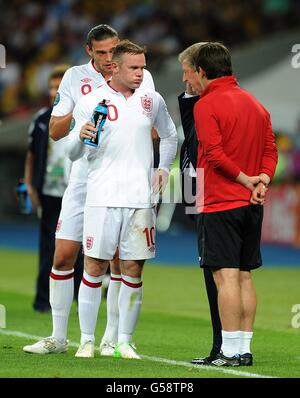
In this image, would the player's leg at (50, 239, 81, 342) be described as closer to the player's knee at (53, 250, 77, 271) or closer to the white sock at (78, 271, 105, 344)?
the player's knee at (53, 250, 77, 271)

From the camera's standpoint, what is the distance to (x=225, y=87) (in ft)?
28.3

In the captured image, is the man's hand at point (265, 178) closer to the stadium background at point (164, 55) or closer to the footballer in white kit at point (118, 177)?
the footballer in white kit at point (118, 177)

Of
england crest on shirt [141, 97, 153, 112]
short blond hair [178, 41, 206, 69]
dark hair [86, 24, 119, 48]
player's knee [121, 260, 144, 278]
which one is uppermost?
dark hair [86, 24, 119, 48]

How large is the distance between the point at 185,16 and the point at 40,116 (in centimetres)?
1829

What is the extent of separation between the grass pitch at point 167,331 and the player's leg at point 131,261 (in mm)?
234

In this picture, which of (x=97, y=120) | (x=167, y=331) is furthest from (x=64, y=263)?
(x=167, y=331)

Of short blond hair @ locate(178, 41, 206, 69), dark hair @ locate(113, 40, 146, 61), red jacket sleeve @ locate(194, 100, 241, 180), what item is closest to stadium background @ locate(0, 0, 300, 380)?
dark hair @ locate(113, 40, 146, 61)

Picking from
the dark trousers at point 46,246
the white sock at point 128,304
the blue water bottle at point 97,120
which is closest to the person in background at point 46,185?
the dark trousers at point 46,246

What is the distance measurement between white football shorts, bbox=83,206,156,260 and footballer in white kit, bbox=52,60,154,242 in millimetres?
351

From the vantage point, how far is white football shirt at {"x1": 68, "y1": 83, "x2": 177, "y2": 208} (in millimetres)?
8938

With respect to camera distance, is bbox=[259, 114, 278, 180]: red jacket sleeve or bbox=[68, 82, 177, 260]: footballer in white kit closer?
bbox=[259, 114, 278, 180]: red jacket sleeve

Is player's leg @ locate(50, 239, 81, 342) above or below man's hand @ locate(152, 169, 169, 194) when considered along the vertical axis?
below

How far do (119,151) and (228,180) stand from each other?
2.97 feet

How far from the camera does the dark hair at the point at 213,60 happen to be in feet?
28.1
